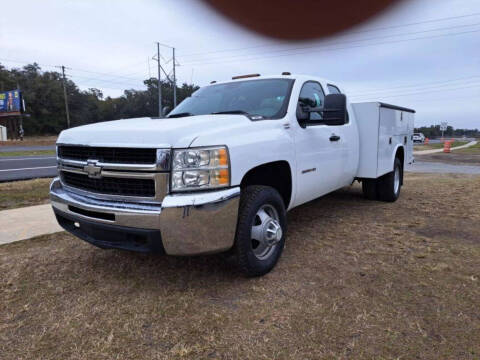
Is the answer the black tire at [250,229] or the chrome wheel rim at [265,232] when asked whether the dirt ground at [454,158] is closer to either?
the chrome wheel rim at [265,232]

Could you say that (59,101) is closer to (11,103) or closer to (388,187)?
(11,103)

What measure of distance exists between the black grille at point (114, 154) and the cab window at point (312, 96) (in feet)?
6.35

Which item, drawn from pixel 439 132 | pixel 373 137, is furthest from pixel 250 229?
pixel 439 132

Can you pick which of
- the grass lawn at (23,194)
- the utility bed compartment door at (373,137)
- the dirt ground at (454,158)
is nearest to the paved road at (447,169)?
the dirt ground at (454,158)

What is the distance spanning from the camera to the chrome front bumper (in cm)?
255

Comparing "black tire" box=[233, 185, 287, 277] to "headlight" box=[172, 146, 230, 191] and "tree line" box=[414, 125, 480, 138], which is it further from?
"tree line" box=[414, 125, 480, 138]

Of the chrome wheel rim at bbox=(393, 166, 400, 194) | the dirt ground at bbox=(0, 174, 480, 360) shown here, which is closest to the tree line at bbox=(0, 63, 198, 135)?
the chrome wheel rim at bbox=(393, 166, 400, 194)

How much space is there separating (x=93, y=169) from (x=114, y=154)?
0.84ft

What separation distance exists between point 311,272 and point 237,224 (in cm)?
94

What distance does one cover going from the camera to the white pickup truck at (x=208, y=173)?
261cm

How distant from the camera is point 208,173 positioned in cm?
266

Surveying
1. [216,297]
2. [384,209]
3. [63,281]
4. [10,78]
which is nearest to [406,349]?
[216,297]

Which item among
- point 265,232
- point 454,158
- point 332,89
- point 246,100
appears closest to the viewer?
point 265,232

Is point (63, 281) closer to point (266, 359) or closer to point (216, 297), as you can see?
point (216, 297)
